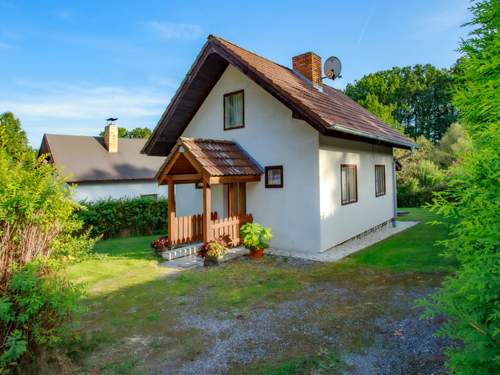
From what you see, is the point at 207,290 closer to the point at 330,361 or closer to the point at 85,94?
the point at 330,361

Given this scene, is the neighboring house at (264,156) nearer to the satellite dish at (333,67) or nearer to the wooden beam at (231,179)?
the wooden beam at (231,179)

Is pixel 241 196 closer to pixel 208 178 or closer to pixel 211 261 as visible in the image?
pixel 208 178

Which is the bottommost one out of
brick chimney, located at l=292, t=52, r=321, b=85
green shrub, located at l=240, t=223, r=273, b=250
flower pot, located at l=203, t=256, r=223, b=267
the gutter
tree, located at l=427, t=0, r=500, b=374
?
flower pot, located at l=203, t=256, r=223, b=267

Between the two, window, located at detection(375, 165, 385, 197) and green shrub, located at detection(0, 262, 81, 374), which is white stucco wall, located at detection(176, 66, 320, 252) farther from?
green shrub, located at detection(0, 262, 81, 374)

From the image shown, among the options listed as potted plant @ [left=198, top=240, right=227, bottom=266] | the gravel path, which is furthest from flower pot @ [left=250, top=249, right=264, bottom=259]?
the gravel path

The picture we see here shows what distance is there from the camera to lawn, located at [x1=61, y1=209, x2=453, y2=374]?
13.9 ft

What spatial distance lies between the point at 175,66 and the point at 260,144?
7.92 meters

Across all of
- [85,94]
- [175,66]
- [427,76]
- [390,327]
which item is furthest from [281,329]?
[427,76]

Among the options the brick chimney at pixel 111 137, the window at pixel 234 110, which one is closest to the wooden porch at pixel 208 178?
the window at pixel 234 110

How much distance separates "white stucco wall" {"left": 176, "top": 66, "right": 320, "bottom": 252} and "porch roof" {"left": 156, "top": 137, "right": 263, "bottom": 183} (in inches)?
20.1

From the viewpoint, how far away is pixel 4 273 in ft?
13.1

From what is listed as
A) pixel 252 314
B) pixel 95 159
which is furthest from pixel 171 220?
pixel 95 159

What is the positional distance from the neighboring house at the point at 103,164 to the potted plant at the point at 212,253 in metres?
13.5

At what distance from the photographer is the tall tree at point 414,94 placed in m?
49.5
